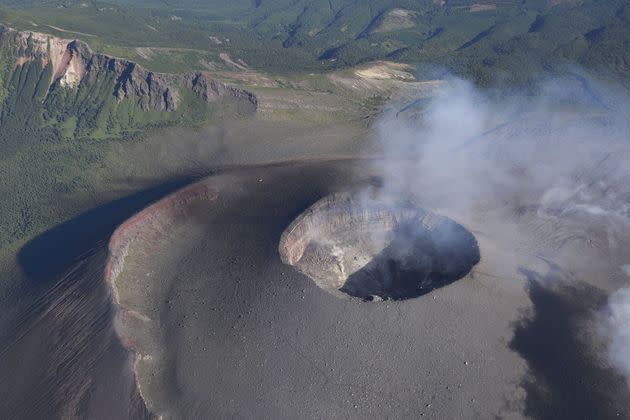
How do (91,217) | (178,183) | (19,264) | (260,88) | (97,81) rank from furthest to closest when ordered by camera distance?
(97,81) < (260,88) < (178,183) < (91,217) < (19,264)

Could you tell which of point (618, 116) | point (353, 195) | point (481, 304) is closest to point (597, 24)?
point (618, 116)

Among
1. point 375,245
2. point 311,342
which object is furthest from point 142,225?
point 375,245

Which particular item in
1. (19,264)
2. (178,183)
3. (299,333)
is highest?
(299,333)

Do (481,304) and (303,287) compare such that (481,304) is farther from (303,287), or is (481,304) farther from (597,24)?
(597,24)

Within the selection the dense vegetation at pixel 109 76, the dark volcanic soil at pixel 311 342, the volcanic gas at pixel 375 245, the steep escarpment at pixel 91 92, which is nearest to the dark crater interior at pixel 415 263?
the volcanic gas at pixel 375 245

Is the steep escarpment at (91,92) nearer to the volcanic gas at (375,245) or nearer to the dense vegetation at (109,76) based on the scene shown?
the dense vegetation at (109,76)

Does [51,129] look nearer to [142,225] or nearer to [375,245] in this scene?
[142,225]
